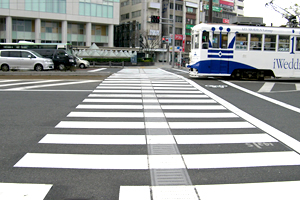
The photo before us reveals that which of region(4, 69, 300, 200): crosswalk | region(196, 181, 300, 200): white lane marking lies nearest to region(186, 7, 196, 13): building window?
region(4, 69, 300, 200): crosswalk

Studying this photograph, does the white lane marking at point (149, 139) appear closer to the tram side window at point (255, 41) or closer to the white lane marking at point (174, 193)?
the white lane marking at point (174, 193)

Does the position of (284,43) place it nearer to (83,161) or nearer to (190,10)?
(83,161)

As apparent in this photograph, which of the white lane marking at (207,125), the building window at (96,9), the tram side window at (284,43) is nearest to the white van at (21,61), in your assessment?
the tram side window at (284,43)

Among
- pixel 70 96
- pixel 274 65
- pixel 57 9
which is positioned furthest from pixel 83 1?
pixel 70 96

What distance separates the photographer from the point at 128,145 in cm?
598

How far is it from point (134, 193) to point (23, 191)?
55.1 inches

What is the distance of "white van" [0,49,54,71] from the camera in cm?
2364

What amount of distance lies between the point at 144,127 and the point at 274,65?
1427 centimetres

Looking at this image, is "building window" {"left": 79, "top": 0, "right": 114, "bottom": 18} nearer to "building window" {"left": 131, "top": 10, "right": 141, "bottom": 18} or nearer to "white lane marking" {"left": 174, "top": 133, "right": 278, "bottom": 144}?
"building window" {"left": 131, "top": 10, "right": 141, "bottom": 18}

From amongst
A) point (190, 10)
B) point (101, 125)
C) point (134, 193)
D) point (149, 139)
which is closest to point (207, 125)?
point (149, 139)

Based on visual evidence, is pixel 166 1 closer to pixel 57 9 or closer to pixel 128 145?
pixel 57 9

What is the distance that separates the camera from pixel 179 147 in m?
5.90

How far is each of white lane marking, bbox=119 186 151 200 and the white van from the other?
2155 cm

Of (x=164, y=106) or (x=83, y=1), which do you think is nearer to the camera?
(x=164, y=106)
